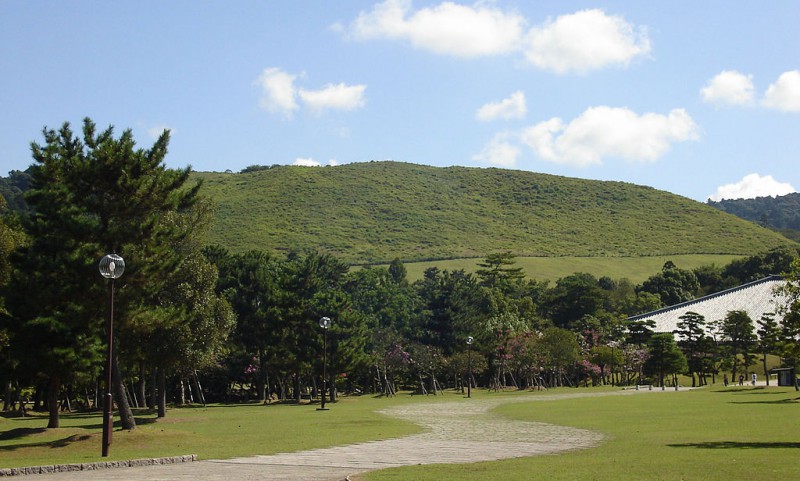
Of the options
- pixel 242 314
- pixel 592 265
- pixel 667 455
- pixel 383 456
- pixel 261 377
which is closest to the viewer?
pixel 667 455

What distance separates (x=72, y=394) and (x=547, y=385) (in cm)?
5513

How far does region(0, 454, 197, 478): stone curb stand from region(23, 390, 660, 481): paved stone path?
0.48 meters

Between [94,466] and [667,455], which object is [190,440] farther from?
[667,455]

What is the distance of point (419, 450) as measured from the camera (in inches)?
937

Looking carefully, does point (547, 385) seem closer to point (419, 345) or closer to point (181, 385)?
point (419, 345)

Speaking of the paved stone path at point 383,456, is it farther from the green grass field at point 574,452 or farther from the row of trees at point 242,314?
the row of trees at point 242,314

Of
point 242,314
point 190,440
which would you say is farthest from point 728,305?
point 190,440

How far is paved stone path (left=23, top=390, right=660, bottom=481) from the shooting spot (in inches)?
707

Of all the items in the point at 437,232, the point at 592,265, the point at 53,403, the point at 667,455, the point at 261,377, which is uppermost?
the point at 437,232

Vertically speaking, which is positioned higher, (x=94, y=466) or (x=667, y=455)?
(x=94, y=466)

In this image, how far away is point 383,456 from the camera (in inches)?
868

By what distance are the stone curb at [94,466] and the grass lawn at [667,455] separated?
648 centimetres

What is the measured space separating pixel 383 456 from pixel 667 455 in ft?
23.4

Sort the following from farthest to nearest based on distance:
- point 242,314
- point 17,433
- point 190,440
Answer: point 242,314 → point 17,433 → point 190,440
